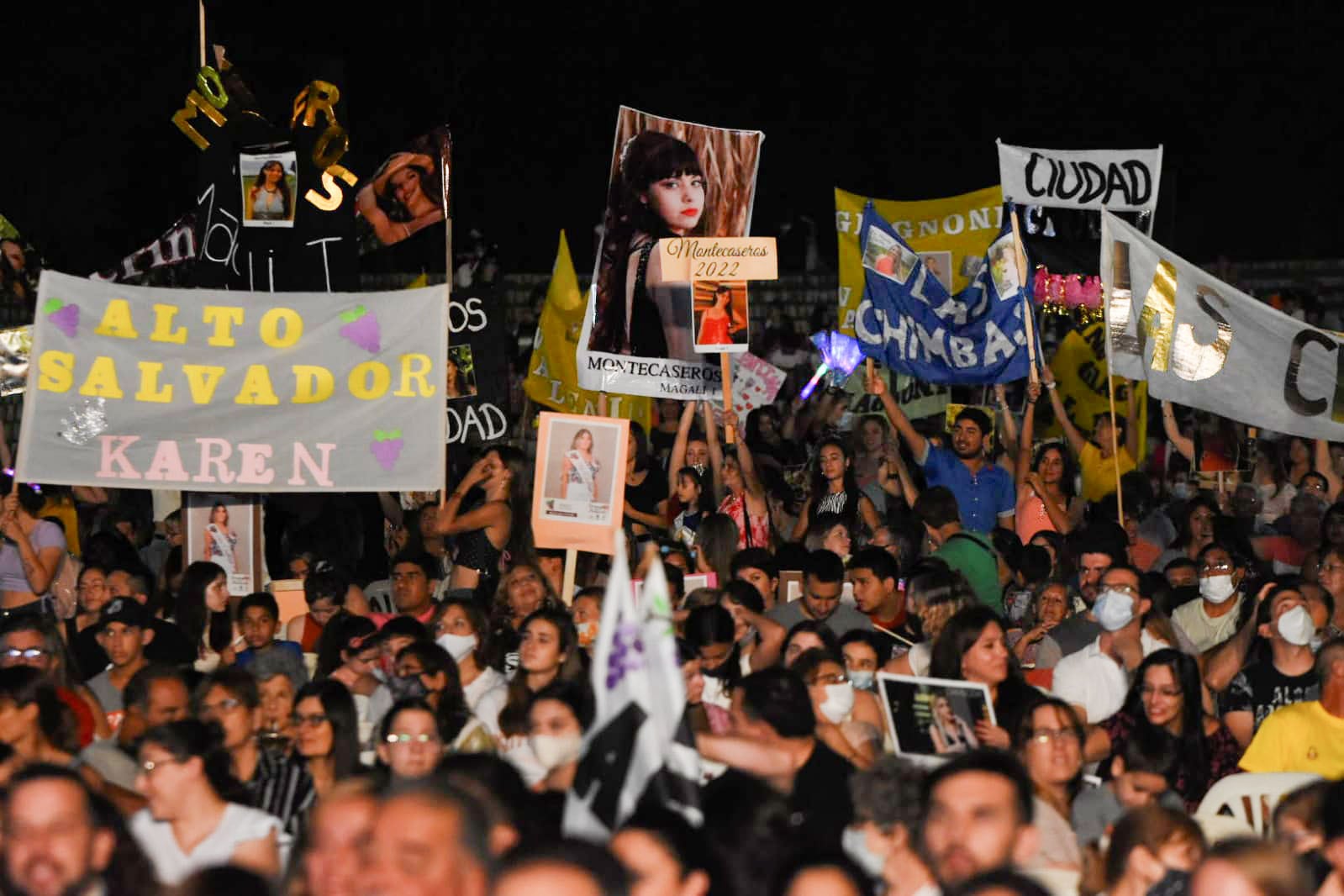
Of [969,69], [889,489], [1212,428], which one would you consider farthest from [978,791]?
[969,69]

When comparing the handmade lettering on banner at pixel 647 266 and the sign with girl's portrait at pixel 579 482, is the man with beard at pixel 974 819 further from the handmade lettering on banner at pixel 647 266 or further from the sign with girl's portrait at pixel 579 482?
the handmade lettering on banner at pixel 647 266

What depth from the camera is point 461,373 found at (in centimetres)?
1352

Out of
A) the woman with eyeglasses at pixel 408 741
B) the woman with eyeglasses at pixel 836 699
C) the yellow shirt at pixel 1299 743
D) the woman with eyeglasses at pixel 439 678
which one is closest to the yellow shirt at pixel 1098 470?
the yellow shirt at pixel 1299 743

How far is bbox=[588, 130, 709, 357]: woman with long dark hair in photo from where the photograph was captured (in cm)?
1195

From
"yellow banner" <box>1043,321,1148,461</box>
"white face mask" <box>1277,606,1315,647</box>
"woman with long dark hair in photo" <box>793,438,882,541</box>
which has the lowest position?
"white face mask" <box>1277,606,1315,647</box>

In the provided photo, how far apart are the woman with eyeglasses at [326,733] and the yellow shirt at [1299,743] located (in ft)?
10.3

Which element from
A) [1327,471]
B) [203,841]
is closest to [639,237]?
[1327,471]

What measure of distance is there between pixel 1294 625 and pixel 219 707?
4088 mm

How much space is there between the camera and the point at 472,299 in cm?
1363

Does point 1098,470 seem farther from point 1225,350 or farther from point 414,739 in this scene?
point 414,739

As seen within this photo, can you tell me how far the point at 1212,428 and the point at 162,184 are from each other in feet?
57.3

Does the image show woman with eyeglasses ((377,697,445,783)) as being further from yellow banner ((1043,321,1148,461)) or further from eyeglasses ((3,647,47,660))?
yellow banner ((1043,321,1148,461))

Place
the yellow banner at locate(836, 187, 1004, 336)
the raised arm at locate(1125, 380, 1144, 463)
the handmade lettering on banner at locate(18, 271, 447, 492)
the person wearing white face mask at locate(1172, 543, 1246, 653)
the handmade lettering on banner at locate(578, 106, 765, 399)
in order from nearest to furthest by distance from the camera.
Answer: the person wearing white face mask at locate(1172, 543, 1246, 653) < the handmade lettering on banner at locate(18, 271, 447, 492) < the handmade lettering on banner at locate(578, 106, 765, 399) < the raised arm at locate(1125, 380, 1144, 463) < the yellow banner at locate(836, 187, 1004, 336)

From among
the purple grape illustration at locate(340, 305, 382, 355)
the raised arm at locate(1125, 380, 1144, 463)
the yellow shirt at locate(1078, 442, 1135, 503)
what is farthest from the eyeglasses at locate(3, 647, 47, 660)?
the raised arm at locate(1125, 380, 1144, 463)
